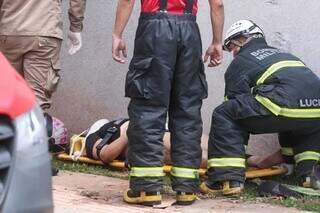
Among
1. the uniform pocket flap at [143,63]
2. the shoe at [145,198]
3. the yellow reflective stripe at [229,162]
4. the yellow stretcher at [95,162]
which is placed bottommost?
the yellow stretcher at [95,162]

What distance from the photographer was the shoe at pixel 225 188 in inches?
222

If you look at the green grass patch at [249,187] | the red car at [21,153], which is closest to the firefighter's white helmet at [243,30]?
the green grass patch at [249,187]

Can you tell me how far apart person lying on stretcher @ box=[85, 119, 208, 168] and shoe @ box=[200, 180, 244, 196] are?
662 millimetres

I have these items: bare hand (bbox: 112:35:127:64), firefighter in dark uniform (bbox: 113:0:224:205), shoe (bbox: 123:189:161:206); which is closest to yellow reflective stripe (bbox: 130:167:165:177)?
firefighter in dark uniform (bbox: 113:0:224:205)

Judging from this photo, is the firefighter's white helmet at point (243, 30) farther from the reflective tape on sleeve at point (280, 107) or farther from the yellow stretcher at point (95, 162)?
the yellow stretcher at point (95, 162)

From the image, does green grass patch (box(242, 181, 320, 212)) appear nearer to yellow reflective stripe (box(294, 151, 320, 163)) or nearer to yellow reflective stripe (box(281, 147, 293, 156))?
yellow reflective stripe (box(294, 151, 320, 163))

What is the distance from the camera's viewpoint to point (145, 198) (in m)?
5.19

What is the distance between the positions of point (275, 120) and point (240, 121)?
28 cm

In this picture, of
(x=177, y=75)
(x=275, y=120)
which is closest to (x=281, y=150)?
(x=275, y=120)

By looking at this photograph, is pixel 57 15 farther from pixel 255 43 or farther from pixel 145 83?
pixel 255 43

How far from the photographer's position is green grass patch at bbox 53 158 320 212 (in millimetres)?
5402

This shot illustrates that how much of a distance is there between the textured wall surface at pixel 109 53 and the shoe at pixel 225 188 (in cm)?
114

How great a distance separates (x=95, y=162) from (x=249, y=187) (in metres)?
1.58

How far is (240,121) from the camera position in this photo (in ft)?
19.0
